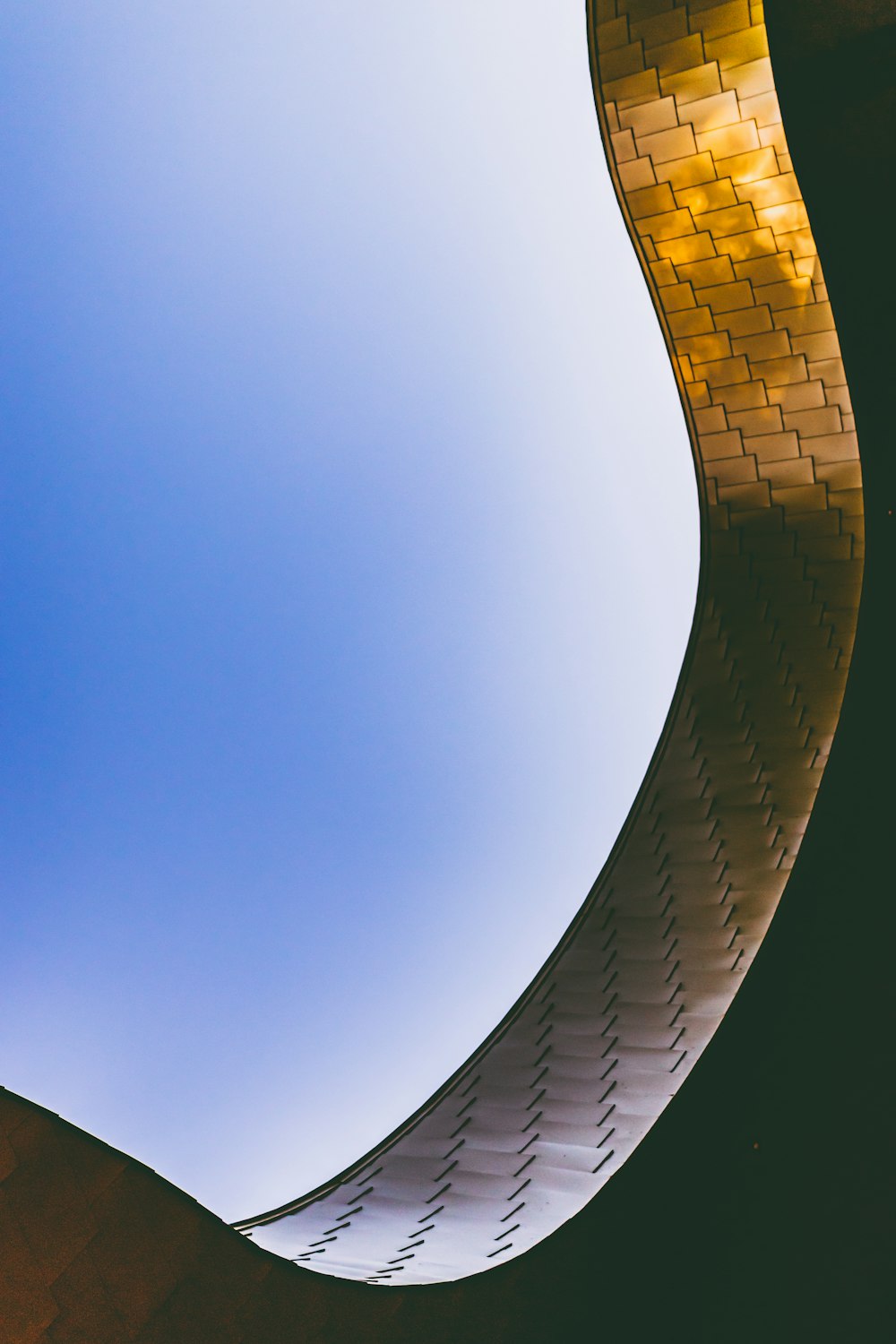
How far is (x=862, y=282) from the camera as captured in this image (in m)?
2.98

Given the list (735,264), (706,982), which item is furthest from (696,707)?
(735,264)

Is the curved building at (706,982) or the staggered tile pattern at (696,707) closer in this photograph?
the curved building at (706,982)

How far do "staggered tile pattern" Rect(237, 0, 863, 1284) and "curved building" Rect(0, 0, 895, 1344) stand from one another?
1cm

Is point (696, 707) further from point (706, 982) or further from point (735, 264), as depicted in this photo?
point (735, 264)

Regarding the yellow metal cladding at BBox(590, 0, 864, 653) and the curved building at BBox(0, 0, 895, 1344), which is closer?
the curved building at BBox(0, 0, 895, 1344)

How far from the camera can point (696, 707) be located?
383 cm

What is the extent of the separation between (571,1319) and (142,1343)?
1.09 meters

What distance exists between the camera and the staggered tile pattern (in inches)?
110

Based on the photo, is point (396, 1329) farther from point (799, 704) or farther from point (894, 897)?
point (799, 704)

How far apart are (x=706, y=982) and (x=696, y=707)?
45.9 inches

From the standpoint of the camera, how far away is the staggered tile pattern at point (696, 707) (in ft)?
9.20

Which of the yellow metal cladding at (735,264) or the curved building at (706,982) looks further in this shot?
the yellow metal cladding at (735,264)

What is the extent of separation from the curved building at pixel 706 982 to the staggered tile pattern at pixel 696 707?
0.04 ft

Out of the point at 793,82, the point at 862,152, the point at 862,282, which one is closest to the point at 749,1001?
the point at 862,282
